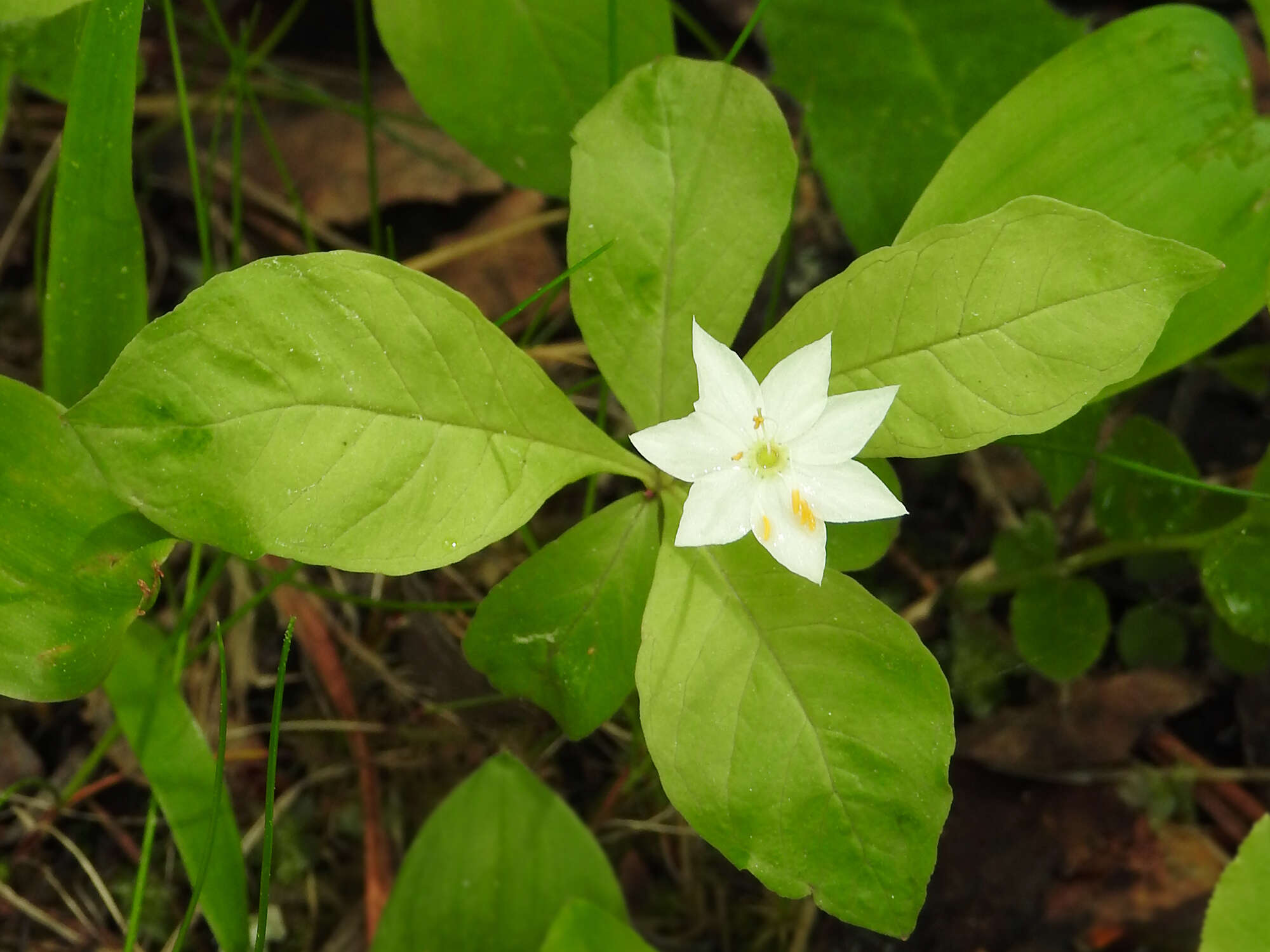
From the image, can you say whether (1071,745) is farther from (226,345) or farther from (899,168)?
(226,345)

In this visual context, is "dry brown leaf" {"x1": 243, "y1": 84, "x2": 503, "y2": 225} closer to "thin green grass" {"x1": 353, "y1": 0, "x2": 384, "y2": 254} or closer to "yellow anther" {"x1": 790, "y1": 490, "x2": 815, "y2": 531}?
"thin green grass" {"x1": 353, "y1": 0, "x2": 384, "y2": 254}

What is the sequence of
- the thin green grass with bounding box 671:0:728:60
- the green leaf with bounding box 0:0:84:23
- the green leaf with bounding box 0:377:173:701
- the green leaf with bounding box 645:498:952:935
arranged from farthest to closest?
1. the thin green grass with bounding box 671:0:728:60
2. the green leaf with bounding box 0:0:84:23
3. the green leaf with bounding box 0:377:173:701
4. the green leaf with bounding box 645:498:952:935

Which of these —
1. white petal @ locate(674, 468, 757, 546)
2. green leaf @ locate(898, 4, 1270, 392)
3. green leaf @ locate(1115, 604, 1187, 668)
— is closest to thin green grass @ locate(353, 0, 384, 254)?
white petal @ locate(674, 468, 757, 546)

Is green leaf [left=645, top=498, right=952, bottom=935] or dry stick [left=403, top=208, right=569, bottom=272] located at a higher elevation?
dry stick [left=403, top=208, right=569, bottom=272]

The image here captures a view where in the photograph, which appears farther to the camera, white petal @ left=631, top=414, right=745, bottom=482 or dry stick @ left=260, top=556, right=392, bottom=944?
dry stick @ left=260, top=556, right=392, bottom=944

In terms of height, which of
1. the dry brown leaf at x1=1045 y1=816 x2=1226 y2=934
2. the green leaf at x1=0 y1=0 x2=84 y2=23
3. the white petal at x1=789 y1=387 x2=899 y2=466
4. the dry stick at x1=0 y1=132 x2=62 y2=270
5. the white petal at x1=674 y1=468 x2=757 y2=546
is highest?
the green leaf at x1=0 y1=0 x2=84 y2=23

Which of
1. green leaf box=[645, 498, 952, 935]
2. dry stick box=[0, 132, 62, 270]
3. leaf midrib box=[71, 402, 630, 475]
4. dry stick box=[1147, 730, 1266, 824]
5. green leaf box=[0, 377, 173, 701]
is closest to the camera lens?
leaf midrib box=[71, 402, 630, 475]

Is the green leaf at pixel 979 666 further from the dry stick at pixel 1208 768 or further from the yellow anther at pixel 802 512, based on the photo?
the yellow anther at pixel 802 512
